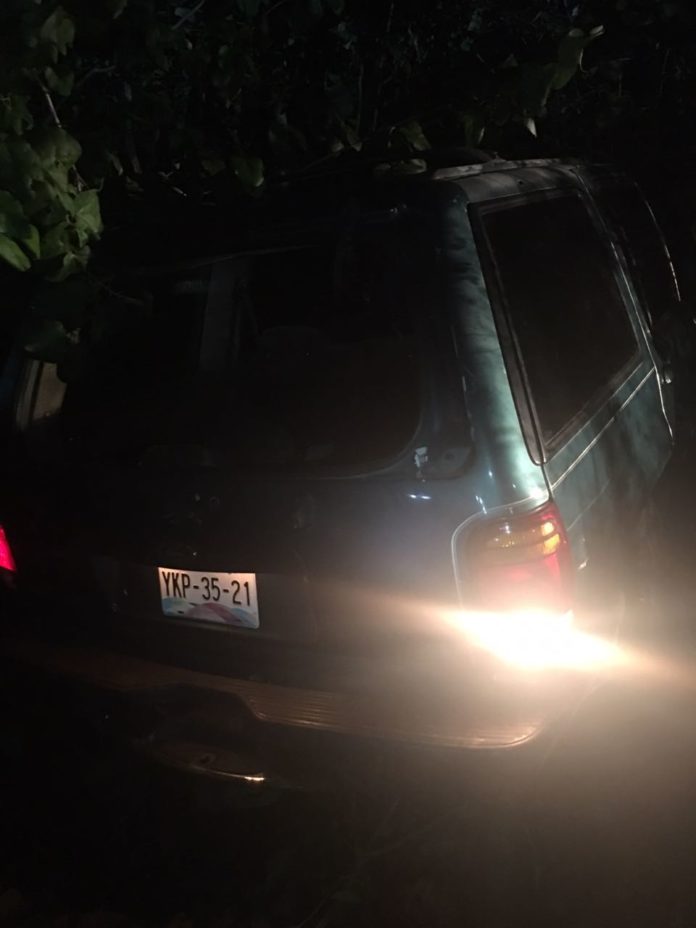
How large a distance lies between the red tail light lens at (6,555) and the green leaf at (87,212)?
911 mm

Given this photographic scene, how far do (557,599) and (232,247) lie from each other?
3.83 feet

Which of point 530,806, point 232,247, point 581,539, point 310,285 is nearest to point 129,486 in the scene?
point 232,247

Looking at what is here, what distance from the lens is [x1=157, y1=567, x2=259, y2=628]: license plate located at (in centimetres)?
235

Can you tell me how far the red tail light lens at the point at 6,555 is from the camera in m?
2.74

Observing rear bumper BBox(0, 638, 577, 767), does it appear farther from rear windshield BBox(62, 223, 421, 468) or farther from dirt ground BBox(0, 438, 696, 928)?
rear windshield BBox(62, 223, 421, 468)

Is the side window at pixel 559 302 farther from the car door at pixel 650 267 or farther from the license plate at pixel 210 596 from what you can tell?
the license plate at pixel 210 596

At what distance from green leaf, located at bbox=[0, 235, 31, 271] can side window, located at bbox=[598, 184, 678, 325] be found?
6.42 feet

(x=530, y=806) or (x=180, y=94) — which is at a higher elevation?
(x=180, y=94)

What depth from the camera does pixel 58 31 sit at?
2324mm

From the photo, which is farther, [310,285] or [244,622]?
[310,285]

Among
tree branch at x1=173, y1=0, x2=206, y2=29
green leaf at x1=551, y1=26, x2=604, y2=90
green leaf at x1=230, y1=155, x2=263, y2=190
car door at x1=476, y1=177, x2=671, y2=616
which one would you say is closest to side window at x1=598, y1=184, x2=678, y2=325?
car door at x1=476, y1=177, x2=671, y2=616

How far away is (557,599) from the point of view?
2.10 meters

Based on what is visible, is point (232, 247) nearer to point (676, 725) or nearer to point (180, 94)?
point (180, 94)

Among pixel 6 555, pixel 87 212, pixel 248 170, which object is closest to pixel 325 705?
pixel 6 555
